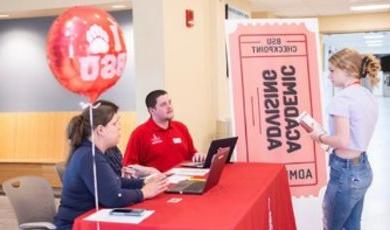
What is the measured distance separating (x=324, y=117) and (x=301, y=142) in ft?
0.95

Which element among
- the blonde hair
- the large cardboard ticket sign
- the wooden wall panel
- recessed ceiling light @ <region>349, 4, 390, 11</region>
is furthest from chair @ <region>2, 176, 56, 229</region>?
recessed ceiling light @ <region>349, 4, 390, 11</region>

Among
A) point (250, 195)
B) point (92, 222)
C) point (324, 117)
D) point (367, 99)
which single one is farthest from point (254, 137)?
point (92, 222)

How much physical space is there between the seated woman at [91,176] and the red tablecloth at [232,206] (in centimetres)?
7

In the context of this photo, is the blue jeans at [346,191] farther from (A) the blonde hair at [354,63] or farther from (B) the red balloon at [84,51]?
(B) the red balloon at [84,51]

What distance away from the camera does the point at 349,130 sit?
270cm

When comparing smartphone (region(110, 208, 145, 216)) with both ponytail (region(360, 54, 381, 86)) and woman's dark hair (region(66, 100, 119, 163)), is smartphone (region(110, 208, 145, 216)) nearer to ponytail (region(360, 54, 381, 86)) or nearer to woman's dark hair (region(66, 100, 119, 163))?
woman's dark hair (region(66, 100, 119, 163))

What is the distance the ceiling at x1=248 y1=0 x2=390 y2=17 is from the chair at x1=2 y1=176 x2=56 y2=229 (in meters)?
5.58

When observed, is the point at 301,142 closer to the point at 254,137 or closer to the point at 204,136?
the point at 254,137

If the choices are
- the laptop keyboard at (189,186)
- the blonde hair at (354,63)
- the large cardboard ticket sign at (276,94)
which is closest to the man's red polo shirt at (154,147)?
the large cardboard ticket sign at (276,94)

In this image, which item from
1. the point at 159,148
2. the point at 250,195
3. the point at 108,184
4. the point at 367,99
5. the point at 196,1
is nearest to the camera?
the point at 108,184

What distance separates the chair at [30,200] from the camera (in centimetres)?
273

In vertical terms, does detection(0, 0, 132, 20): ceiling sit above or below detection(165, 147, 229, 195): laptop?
above

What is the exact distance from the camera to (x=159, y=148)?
3518 millimetres

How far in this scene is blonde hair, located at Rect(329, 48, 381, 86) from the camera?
274 cm
